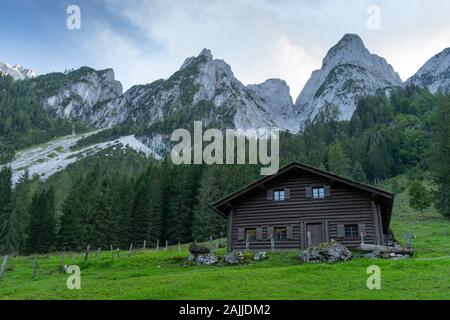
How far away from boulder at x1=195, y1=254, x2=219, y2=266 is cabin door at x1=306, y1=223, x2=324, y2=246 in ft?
26.9

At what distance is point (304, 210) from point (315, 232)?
1978 mm

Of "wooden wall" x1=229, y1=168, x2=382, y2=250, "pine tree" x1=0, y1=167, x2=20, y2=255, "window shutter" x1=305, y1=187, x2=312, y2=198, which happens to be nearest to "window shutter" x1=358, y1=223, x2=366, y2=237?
"wooden wall" x1=229, y1=168, x2=382, y2=250

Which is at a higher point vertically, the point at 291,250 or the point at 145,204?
the point at 145,204

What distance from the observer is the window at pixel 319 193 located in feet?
110

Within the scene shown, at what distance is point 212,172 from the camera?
268 feet

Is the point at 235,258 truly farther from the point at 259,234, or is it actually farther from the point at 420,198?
the point at 420,198

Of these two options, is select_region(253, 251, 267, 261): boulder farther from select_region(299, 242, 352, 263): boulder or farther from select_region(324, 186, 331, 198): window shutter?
select_region(324, 186, 331, 198): window shutter

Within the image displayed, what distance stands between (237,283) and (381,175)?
107152 mm

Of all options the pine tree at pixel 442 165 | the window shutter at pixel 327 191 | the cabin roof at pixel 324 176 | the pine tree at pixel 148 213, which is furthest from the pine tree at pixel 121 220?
the pine tree at pixel 442 165

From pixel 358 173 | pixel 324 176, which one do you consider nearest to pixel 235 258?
pixel 324 176

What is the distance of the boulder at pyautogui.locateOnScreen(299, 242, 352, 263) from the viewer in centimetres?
2547
